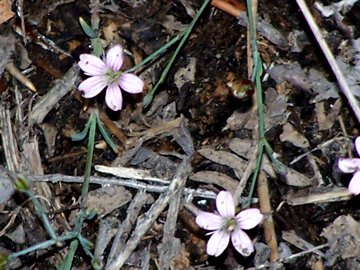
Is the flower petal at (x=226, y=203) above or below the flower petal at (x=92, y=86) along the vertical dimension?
below

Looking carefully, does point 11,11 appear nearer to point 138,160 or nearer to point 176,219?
point 138,160

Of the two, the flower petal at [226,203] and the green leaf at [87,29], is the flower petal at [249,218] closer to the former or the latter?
the flower petal at [226,203]

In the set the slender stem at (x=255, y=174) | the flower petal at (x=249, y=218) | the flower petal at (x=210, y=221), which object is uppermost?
the slender stem at (x=255, y=174)

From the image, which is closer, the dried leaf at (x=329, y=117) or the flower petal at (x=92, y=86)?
the flower petal at (x=92, y=86)

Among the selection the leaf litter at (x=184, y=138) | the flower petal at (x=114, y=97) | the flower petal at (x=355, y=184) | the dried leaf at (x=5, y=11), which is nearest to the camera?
the flower petal at (x=355, y=184)

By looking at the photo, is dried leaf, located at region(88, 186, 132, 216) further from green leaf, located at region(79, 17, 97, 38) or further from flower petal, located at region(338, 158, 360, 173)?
flower petal, located at region(338, 158, 360, 173)

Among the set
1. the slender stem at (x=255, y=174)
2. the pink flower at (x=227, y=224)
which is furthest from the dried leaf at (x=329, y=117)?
the pink flower at (x=227, y=224)
